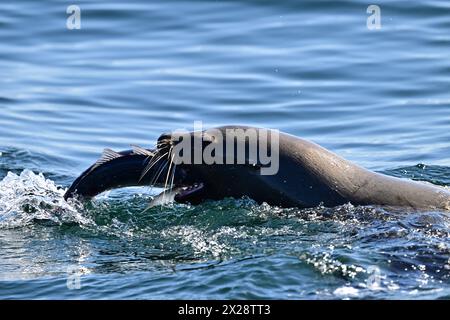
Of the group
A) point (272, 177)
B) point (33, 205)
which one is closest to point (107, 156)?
point (33, 205)

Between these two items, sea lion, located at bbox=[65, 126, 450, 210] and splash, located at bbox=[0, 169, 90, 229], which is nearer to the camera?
sea lion, located at bbox=[65, 126, 450, 210]

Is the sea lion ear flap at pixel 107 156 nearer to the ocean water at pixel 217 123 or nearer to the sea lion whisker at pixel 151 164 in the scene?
the sea lion whisker at pixel 151 164

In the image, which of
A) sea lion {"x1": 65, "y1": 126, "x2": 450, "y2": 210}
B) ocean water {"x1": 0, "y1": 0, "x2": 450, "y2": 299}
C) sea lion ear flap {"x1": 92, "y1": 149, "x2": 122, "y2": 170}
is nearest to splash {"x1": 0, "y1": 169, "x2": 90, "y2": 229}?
ocean water {"x1": 0, "y1": 0, "x2": 450, "y2": 299}

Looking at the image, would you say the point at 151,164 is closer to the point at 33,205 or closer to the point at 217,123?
the point at 33,205

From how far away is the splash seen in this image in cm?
798

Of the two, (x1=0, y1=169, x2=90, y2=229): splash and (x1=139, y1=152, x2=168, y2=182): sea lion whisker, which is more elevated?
(x1=139, y1=152, x2=168, y2=182): sea lion whisker

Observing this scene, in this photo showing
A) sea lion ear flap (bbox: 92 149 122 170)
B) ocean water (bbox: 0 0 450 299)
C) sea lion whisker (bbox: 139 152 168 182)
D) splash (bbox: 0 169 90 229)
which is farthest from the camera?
splash (bbox: 0 169 90 229)

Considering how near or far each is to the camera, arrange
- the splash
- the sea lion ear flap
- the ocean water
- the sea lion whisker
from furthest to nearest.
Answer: the splash
the sea lion ear flap
the sea lion whisker
the ocean water

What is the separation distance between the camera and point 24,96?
45.6ft

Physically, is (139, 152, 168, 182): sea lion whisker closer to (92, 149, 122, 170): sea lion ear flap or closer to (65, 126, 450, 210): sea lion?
(65, 126, 450, 210): sea lion

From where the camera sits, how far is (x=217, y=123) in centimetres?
1241

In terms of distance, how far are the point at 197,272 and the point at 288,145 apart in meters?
1.48

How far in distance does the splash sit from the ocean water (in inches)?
0.7

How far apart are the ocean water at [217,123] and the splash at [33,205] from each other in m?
0.02
